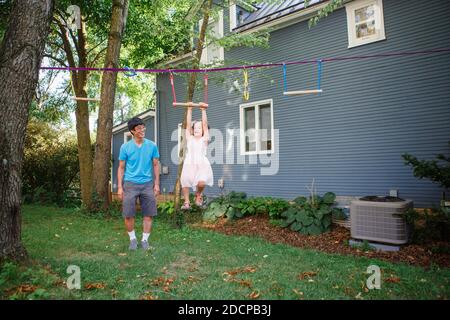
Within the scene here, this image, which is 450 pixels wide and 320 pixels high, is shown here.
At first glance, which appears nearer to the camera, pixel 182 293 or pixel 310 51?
pixel 182 293

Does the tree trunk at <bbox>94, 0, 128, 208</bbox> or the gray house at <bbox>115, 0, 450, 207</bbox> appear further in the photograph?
the tree trunk at <bbox>94, 0, 128, 208</bbox>

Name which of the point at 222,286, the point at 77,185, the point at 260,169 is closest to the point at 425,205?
the point at 260,169

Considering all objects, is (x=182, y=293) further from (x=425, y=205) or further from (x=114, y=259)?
(x=425, y=205)

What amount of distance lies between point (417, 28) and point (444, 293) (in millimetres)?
6815

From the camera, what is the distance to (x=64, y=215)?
988 cm

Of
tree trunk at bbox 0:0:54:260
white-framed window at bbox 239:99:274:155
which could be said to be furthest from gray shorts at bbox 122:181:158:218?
white-framed window at bbox 239:99:274:155

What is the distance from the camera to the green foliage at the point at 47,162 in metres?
15.7

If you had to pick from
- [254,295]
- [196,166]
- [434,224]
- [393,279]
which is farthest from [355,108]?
[254,295]

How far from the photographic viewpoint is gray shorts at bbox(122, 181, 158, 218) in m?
5.35

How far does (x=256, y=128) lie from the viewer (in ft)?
37.7

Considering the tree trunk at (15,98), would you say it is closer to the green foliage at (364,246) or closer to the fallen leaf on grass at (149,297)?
the fallen leaf on grass at (149,297)

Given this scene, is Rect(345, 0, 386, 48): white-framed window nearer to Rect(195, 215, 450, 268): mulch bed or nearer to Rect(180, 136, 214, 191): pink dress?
Rect(195, 215, 450, 268): mulch bed

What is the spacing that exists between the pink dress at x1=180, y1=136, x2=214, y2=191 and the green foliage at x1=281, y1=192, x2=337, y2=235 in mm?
2822

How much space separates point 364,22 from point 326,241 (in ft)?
19.8
